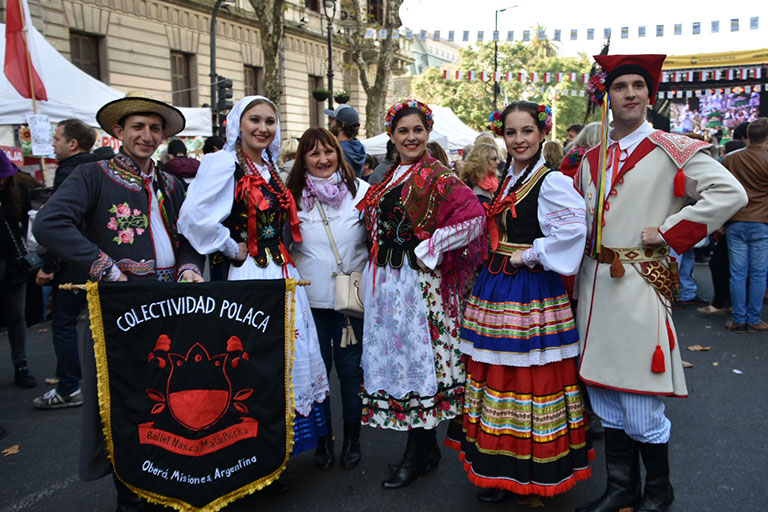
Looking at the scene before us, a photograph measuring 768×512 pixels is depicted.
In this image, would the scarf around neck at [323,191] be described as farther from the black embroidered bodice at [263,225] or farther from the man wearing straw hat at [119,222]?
the man wearing straw hat at [119,222]

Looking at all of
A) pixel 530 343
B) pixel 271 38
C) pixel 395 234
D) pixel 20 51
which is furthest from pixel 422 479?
pixel 271 38

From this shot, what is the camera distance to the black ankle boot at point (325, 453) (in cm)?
334

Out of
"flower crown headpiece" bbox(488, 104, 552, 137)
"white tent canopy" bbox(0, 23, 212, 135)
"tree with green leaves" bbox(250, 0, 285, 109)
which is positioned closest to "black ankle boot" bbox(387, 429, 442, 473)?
"flower crown headpiece" bbox(488, 104, 552, 137)

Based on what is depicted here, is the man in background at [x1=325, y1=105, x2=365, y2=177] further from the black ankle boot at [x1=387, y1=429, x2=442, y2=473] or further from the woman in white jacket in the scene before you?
the black ankle boot at [x1=387, y1=429, x2=442, y2=473]

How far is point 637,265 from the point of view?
258cm

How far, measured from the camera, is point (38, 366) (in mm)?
5262

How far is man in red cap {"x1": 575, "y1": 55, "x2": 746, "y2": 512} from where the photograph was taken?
8.20ft

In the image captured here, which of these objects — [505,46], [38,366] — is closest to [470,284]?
[38,366]

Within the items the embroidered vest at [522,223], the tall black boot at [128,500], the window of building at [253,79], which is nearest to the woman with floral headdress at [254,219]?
the tall black boot at [128,500]

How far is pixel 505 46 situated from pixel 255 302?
173 feet

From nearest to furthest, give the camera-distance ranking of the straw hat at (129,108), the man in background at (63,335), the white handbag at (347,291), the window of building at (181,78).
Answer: the straw hat at (129,108) → the white handbag at (347,291) → the man in background at (63,335) → the window of building at (181,78)

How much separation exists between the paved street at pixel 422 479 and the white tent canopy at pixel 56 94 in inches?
160

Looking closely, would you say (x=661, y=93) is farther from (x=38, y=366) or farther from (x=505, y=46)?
(x=505, y=46)

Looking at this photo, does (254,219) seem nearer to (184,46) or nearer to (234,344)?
(234,344)
